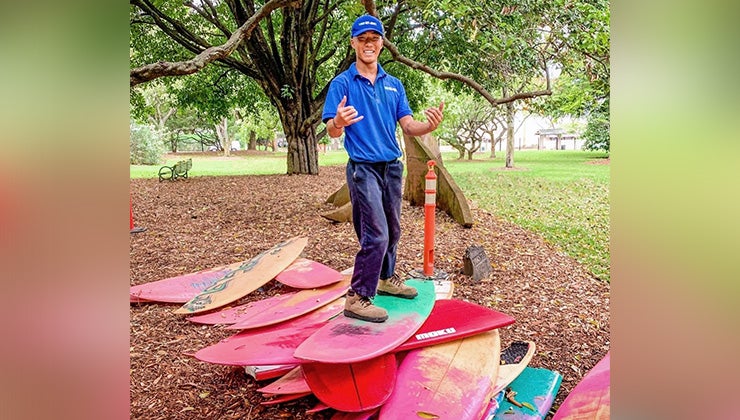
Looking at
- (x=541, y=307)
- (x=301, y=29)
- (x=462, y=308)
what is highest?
(x=301, y=29)

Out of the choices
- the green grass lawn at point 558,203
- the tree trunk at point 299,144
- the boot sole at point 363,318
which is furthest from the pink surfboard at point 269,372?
the tree trunk at point 299,144

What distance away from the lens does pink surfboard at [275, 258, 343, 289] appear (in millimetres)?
3758

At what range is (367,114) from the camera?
2672mm

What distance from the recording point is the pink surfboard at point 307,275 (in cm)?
376

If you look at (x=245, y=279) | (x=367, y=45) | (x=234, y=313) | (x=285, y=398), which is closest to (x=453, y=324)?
(x=285, y=398)

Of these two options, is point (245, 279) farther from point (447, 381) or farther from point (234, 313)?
point (447, 381)

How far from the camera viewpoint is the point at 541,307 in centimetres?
387

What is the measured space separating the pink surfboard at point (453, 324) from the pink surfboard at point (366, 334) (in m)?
0.04

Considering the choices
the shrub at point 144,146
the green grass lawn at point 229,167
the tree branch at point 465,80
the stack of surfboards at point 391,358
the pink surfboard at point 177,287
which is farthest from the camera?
the shrub at point 144,146

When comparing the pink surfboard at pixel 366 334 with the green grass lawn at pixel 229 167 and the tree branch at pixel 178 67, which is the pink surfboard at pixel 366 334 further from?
the green grass lawn at pixel 229 167
